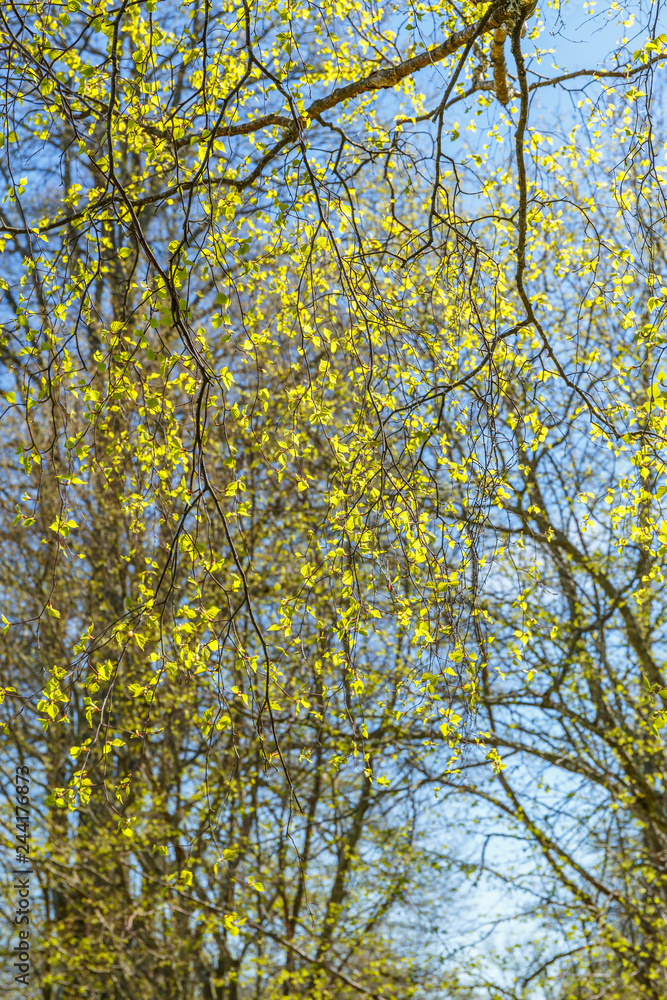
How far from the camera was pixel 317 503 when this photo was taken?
308 inches

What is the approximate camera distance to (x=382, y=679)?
672 centimetres

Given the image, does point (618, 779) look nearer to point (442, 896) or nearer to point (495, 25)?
point (442, 896)

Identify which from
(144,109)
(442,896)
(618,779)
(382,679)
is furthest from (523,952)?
(144,109)

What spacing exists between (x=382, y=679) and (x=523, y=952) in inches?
120

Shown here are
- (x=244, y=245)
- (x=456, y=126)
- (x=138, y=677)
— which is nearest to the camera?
(x=244, y=245)

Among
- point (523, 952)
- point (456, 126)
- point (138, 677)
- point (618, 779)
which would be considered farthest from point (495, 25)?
point (523, 952)

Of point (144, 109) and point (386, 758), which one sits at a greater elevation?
point (144, 109)

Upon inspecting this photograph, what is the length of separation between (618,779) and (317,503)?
11.4 ft

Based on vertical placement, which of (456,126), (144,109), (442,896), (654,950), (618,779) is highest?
(456,126)

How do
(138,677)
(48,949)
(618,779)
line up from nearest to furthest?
(618,779)
(48,949)
(138,677)

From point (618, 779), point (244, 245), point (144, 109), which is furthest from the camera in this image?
point (618, 779)

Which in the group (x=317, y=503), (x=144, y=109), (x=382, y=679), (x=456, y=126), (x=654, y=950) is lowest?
(x=654, y=950)

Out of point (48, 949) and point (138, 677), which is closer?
point (48, 949)

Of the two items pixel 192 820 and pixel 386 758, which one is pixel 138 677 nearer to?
pixel 192 820
